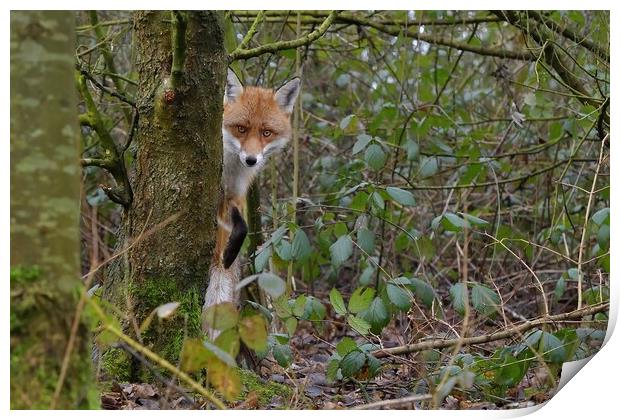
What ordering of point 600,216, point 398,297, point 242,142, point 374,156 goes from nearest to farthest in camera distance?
point 398,297 < point 600,216 < point 374,156 < point 242,142

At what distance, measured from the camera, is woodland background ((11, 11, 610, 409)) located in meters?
2.31

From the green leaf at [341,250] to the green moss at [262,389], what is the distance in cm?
78

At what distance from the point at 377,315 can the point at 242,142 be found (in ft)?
6.14

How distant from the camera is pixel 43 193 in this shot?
7.39 ft

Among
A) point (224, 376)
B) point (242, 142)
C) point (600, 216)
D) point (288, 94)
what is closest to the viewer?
point (224, 376)

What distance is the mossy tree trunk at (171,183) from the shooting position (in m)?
3.39

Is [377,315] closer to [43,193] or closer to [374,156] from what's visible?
[374,156]

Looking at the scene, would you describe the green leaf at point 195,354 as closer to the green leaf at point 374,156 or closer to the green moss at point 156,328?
the green moss at point 156,328

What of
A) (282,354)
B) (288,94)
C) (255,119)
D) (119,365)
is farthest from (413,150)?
(119,365)

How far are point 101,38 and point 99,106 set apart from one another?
3.09 ft

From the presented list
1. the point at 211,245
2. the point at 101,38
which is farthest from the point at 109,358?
the point at 101,38

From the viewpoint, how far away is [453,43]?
18.8 feet

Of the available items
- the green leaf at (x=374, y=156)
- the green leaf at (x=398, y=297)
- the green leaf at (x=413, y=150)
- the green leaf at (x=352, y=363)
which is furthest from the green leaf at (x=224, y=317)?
the green leaf at (x=413, y=150)

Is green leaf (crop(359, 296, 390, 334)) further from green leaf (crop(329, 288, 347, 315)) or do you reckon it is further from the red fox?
the red fox
